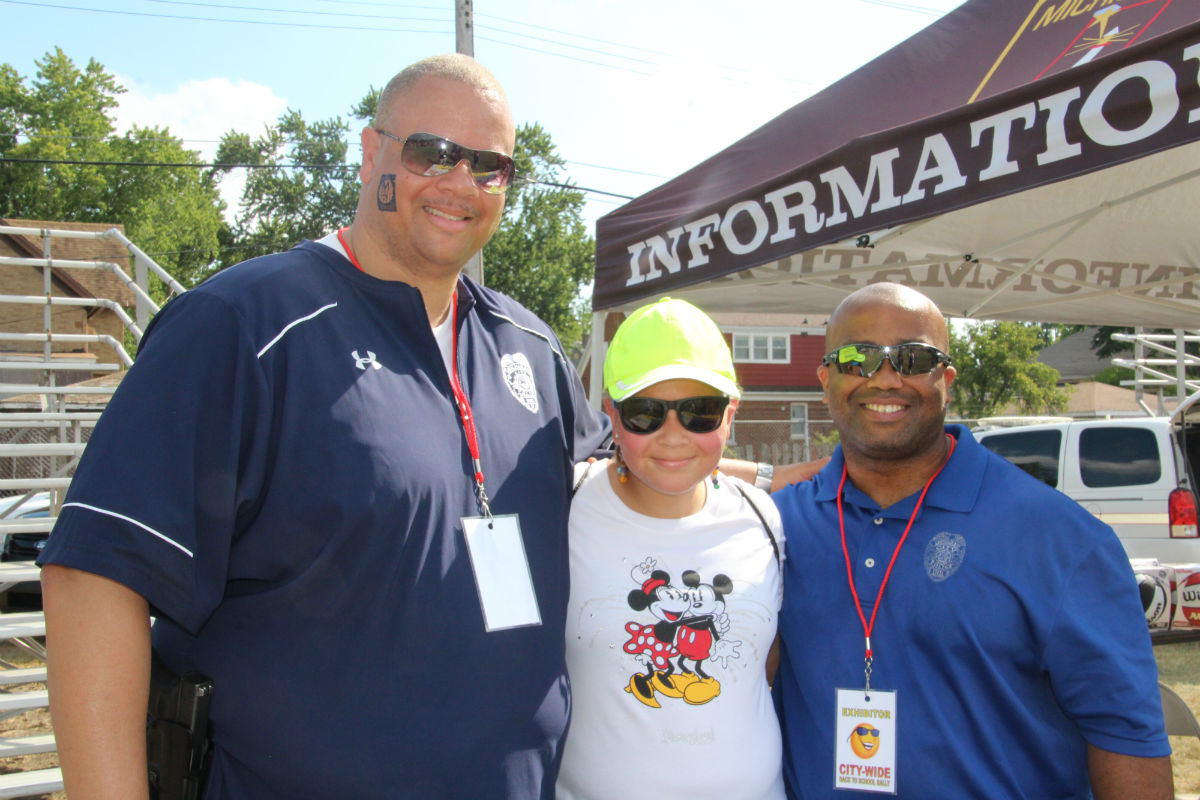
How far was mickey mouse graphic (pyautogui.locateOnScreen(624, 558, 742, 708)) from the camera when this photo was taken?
187 cm

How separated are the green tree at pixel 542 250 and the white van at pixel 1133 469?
29.7m

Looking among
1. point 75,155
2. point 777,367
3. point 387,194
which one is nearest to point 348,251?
point 387,194

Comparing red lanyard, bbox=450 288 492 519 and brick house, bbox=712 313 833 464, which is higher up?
brick house, bbox=712 313 833 464

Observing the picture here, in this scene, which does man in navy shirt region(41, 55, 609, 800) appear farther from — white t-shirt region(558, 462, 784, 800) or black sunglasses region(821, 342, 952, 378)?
black sunglasses region(821, 342, 952, 378)

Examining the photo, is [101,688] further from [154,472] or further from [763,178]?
[763,178]

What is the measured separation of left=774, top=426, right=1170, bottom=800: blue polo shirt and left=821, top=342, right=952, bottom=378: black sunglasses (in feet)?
0.88

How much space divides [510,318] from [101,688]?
1205mm

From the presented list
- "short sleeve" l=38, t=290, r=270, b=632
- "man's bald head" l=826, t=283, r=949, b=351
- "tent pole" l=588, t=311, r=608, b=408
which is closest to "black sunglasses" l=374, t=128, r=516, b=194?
"short sleeve" l=38, t=290, r=270, b=632

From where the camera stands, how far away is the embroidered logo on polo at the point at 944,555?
1902 mm

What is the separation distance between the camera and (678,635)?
1.91 meters

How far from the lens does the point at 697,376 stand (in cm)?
199

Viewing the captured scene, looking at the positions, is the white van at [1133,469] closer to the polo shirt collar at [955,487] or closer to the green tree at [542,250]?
the polo shirt collar at [955,487]

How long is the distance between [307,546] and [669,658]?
0.87 metres

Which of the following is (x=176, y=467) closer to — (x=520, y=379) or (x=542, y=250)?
(x=520, y=379)
